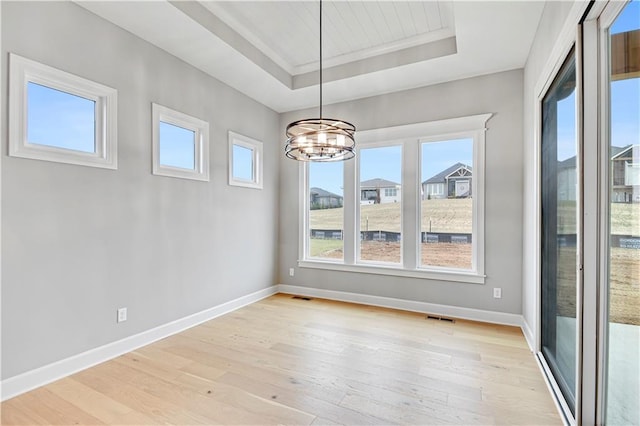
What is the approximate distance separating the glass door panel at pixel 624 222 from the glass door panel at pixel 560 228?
0.38 metres

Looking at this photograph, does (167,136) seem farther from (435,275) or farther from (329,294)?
(435,275)

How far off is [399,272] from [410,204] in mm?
926

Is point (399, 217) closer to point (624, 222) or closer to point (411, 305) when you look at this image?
point (411, 305)

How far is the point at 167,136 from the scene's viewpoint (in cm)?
332

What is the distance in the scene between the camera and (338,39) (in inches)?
135

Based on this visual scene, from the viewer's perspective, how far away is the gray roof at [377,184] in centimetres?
434

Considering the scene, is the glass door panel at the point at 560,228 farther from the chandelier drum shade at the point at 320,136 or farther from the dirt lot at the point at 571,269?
the chandelier drum shade at the point at 320,136

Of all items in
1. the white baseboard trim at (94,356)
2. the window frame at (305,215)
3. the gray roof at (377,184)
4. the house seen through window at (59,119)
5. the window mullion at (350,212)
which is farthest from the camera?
the window frame at (305,215)

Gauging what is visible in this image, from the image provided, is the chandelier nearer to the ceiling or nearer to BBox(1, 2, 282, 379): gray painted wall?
the ceiling

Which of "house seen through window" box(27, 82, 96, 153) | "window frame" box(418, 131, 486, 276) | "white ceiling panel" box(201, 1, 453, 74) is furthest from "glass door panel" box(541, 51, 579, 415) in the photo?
"house seen through window" box(27, 82, 96, 153)

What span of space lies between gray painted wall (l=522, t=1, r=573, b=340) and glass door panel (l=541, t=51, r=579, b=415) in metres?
0.21

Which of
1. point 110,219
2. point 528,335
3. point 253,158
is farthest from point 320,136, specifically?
point 528,335

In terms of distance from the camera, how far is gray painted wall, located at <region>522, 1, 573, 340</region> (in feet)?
7.85

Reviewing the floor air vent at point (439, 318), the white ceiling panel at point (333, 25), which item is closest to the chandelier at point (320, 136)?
the white ceiling panel at point (333, 25)
